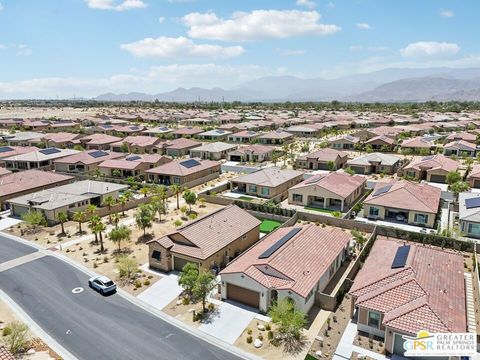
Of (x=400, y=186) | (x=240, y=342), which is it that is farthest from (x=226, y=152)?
(x=240, y=342)

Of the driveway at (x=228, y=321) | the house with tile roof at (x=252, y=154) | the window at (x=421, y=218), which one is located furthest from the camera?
the house with tile roof at (x=252, y=154)

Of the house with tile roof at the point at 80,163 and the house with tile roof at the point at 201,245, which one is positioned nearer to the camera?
the house with tile roof at the point at 201,245

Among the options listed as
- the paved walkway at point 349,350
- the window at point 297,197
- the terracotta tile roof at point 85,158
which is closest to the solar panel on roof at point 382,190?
the window at point 297,197

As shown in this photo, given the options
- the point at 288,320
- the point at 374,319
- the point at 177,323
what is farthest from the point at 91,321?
the point at 374,319

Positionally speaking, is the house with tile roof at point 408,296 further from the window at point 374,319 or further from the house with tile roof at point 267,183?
the house with tile roof at point 267,183

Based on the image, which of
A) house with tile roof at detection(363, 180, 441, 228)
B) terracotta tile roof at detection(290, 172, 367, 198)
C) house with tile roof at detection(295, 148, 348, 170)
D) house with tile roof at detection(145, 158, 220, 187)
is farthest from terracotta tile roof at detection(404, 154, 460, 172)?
house with tile roof at detection(145, 158, 220, 187)

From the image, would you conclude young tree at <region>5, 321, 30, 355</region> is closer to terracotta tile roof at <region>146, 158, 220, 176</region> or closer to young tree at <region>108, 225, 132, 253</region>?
young tree at <region>108, 225, 132, 253</region>
